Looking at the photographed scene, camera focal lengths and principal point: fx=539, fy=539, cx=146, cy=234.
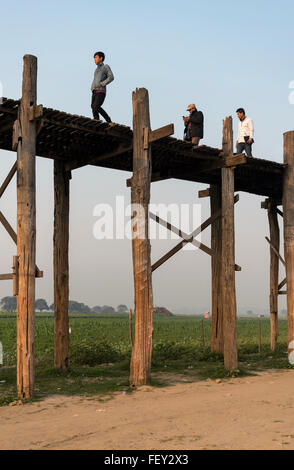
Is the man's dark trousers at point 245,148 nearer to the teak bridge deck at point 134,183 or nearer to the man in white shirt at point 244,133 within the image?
the man in white shirt at point 244,133

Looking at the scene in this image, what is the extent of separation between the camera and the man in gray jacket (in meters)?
10.6

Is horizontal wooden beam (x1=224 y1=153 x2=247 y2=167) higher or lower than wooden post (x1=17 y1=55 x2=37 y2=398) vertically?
higher

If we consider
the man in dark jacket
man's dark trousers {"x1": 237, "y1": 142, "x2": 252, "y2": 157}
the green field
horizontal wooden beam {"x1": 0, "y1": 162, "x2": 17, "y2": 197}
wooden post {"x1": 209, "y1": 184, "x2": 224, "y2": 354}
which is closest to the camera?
horizontal wooden beam {"x1": 0, "y1": 162, "x2": 17, "y2": 197}

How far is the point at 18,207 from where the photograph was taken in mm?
9445

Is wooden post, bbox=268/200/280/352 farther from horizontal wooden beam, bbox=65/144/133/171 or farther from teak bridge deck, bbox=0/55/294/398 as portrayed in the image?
horizontal wooden beam, bbox=65/144/133/171

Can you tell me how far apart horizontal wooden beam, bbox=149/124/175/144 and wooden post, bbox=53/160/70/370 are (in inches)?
112

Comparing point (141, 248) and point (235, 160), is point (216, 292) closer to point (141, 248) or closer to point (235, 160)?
point (235, 160)

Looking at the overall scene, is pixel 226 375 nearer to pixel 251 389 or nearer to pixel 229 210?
pixel 251 389

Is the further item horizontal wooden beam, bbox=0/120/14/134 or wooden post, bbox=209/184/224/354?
wooden post, bbox=209/184/224/354

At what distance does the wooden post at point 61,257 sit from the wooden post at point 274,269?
23.0ft

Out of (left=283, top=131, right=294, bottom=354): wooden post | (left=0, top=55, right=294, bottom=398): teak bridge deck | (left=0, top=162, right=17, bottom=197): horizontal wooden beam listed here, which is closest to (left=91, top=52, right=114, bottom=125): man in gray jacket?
(left=0, top=55, right=294, bottom=398): teak bridge deck

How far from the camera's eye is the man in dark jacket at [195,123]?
40.1 ft

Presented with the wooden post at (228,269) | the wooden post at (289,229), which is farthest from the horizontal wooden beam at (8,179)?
the wooden post at (289,229)
